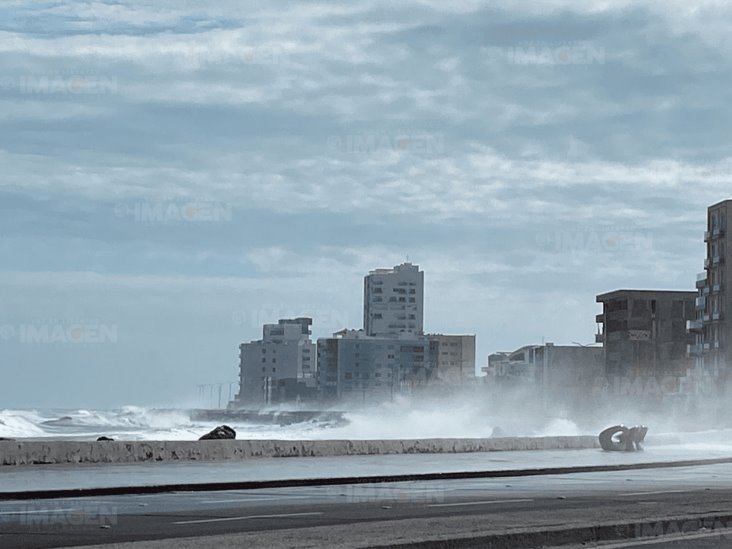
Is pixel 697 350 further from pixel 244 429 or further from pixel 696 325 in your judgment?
pixel 244 429

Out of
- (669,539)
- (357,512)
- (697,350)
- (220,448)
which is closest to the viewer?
(669,539)

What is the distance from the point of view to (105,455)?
27625 millimetres

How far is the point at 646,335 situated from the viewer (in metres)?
174

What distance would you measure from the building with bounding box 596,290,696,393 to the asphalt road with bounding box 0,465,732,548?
151215mm

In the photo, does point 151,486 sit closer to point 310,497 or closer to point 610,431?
point 310,497

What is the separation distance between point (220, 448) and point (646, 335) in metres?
149

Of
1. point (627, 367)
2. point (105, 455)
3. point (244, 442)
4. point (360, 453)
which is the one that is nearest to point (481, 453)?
point (360, 453)

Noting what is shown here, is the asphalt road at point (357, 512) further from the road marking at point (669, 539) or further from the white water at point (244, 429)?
the white water at point (244, 429)

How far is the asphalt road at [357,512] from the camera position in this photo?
13258 millimetres

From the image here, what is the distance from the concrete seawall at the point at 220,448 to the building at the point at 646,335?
444 ft

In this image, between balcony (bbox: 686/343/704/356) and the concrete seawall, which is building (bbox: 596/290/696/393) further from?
the concrete seawall

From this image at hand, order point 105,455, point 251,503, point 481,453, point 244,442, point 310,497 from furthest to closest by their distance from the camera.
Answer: point 481,453 < point 244,442 < point 105,455 < point 310,497 < point 251,503

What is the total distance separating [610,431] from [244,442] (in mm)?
15700

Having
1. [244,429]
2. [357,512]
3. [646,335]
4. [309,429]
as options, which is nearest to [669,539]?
[357,512]
